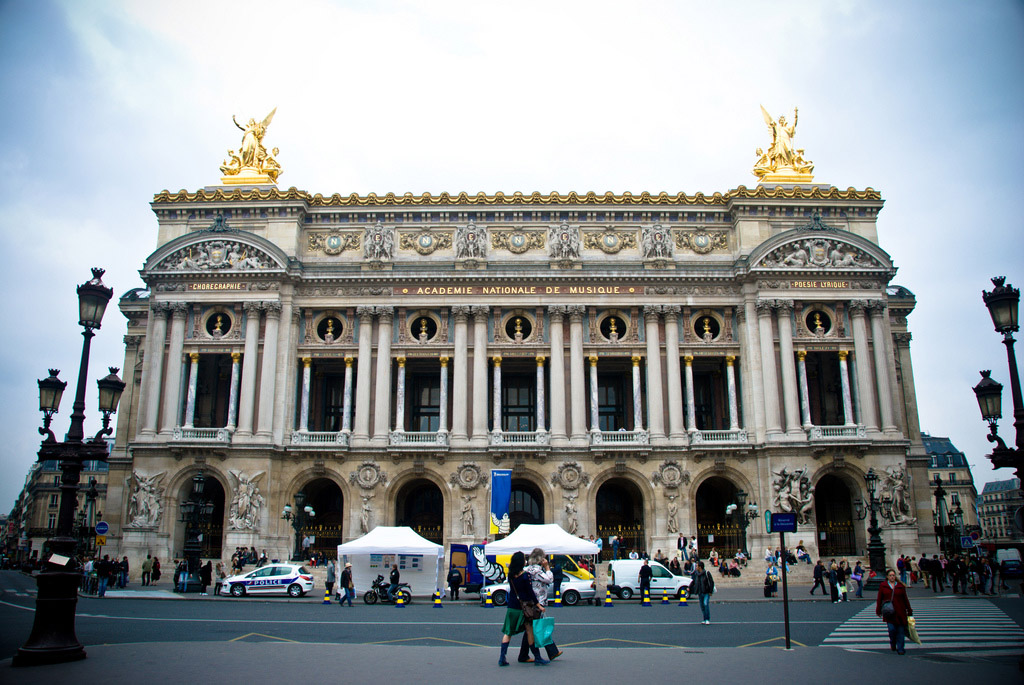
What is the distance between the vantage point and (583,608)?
1110 inches

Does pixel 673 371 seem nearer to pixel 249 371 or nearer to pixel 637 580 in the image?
pixel 637 580

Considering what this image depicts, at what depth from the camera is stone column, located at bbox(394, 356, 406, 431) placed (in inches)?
1737

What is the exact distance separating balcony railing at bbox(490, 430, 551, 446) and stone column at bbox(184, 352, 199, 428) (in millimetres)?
16400

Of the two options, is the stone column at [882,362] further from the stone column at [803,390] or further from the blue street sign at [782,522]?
Result: the blue street sign at [782,522]

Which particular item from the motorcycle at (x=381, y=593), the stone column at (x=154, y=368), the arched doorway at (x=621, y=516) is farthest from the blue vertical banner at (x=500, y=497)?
the stone column at (x=154, y=368)

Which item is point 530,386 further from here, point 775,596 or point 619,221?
point 775,596

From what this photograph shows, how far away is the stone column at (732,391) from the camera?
44.3 meters

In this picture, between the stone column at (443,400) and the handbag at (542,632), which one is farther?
the stone column at (443,400)

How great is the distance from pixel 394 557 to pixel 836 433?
25.0 m

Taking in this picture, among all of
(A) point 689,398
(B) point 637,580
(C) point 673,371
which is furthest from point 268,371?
(A) point 689,398

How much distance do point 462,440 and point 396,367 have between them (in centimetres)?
640

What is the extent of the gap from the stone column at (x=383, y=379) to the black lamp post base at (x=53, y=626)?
98.0ft

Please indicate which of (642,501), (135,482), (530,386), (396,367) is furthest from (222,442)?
(642,501)

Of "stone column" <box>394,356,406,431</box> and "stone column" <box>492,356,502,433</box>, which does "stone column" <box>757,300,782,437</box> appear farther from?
"stone column" <box>394,356,406,431</box>
